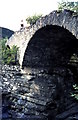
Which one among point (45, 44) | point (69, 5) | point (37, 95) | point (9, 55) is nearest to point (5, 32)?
point (9, 55)

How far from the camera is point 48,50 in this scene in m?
10.2

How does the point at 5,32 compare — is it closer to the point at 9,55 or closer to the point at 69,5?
the point at 9,55

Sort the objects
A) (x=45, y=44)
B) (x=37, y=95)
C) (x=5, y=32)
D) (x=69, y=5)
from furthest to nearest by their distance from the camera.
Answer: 1. (x=5, y=32)
2. (x=45, y=44)
3. (x=37, y=95)
4. (x=69, y=5)

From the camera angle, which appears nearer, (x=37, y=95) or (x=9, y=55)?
(x=37, y=95)

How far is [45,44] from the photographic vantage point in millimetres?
9961

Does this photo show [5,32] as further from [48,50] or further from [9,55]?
[48,50]

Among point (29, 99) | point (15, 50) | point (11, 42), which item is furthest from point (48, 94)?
point (11, 42)

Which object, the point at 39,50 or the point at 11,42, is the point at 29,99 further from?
the point at 11,42

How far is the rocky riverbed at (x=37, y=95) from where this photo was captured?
8812 millimetres

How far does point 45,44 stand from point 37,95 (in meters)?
2.09

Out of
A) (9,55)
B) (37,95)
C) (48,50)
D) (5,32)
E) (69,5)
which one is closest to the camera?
(69,5)

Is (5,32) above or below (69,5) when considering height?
below

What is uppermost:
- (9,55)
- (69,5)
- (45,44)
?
(69,5)

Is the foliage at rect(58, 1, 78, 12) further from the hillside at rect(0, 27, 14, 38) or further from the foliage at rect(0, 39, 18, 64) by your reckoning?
the hillside at rect(0, 27, 14, 38)
